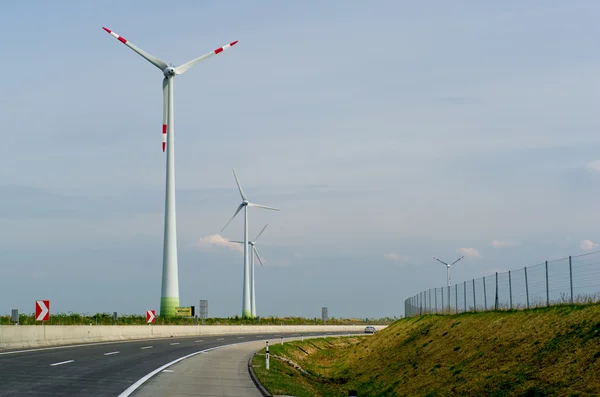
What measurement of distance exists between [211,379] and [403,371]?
1558 cm

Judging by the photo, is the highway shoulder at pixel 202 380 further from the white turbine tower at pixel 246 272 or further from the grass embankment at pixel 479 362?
the white turbine tower at pixel 246 272

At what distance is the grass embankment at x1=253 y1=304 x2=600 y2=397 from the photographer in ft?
73.1

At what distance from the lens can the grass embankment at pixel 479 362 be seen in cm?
2228

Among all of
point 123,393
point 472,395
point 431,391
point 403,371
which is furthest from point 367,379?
point 123,393

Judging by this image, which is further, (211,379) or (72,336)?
(72,336)

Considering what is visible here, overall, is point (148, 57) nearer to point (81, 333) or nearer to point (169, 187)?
point (169, 187)

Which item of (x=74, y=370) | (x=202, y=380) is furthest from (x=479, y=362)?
(x=74, y=370)

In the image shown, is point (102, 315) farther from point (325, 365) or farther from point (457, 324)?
point (457, 324)

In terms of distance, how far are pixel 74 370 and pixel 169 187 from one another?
43854mm

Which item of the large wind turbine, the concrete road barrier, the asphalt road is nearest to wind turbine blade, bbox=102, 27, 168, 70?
the large wind turbine

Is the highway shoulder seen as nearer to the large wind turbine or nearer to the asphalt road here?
the asphalt road

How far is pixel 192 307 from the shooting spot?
86.7 m

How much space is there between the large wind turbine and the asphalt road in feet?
103

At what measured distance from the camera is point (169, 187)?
6744cm
